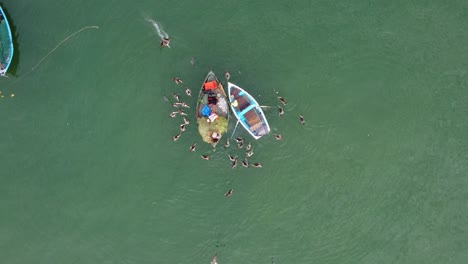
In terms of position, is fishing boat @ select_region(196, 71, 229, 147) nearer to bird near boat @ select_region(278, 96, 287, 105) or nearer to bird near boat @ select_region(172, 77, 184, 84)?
bird near boat @ select_region(172, 77, 184, 84)

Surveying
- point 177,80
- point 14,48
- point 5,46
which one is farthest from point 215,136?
point 5,46

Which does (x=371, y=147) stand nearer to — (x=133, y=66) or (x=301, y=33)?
(x=301, y=33)

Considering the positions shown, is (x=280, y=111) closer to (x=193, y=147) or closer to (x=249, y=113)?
(x=249, y=113)

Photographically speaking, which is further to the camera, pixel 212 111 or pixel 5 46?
pixel 5 46

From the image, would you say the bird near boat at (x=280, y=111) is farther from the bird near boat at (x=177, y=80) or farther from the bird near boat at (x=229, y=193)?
the bird near boat at (x=177, y=80)

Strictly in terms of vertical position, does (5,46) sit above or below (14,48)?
below

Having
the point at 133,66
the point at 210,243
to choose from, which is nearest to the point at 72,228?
the point at 210,243

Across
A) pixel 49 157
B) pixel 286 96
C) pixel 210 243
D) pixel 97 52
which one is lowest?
pixel 210 243
